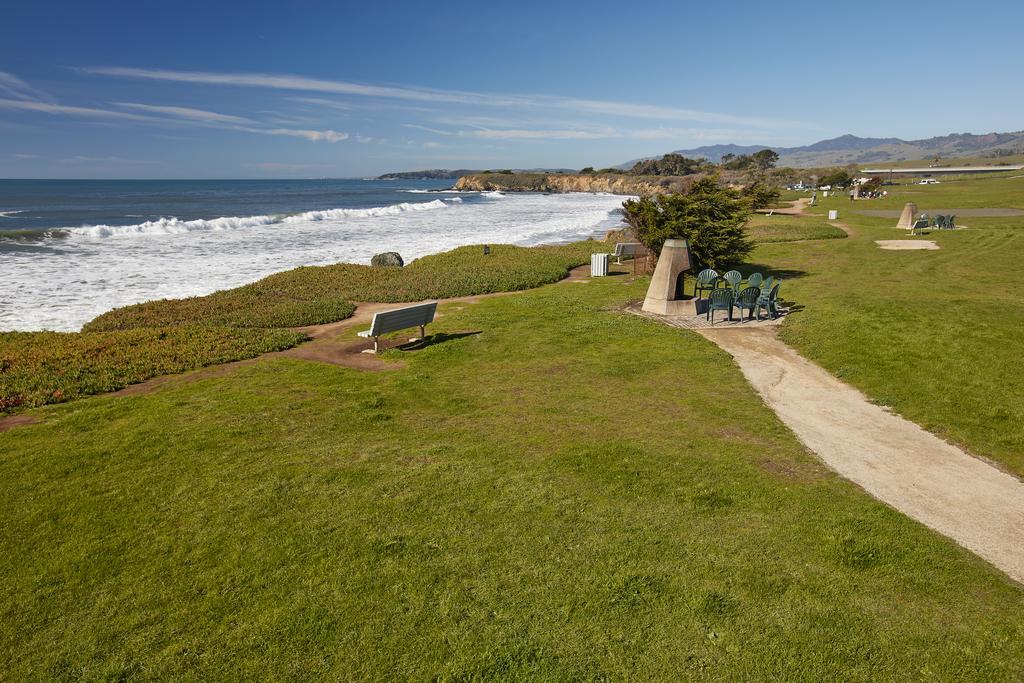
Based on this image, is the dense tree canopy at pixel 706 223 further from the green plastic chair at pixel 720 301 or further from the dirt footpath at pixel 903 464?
the dirt footpath at pixel 903 464

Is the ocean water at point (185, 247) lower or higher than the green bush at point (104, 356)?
higher

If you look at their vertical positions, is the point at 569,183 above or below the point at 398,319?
above

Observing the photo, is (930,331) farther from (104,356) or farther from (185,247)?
(185,247)

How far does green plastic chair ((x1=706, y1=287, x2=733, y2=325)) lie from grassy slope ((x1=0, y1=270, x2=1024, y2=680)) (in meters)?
Result: 6.37

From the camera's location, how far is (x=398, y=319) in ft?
43.8

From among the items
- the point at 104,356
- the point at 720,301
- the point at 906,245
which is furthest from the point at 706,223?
the point at 104,356

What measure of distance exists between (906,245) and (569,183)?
143m

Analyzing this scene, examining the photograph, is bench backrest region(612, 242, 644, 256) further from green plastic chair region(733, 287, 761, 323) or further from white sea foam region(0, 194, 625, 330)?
green plastic chair region(733, 287, 761, 323)

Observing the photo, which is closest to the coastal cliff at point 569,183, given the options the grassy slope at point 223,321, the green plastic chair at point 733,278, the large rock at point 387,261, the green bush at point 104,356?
the large rock at point 387,261

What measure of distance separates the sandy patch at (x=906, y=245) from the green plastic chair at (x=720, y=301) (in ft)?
53.5

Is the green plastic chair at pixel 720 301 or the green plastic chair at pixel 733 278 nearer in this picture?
the green plastic chair at pixel 720 301

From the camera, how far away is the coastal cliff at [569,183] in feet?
470

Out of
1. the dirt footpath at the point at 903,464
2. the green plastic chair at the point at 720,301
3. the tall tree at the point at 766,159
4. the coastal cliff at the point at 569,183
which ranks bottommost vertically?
the dirt footpath at the point at 903,464

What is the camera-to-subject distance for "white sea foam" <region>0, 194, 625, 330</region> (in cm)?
2088
